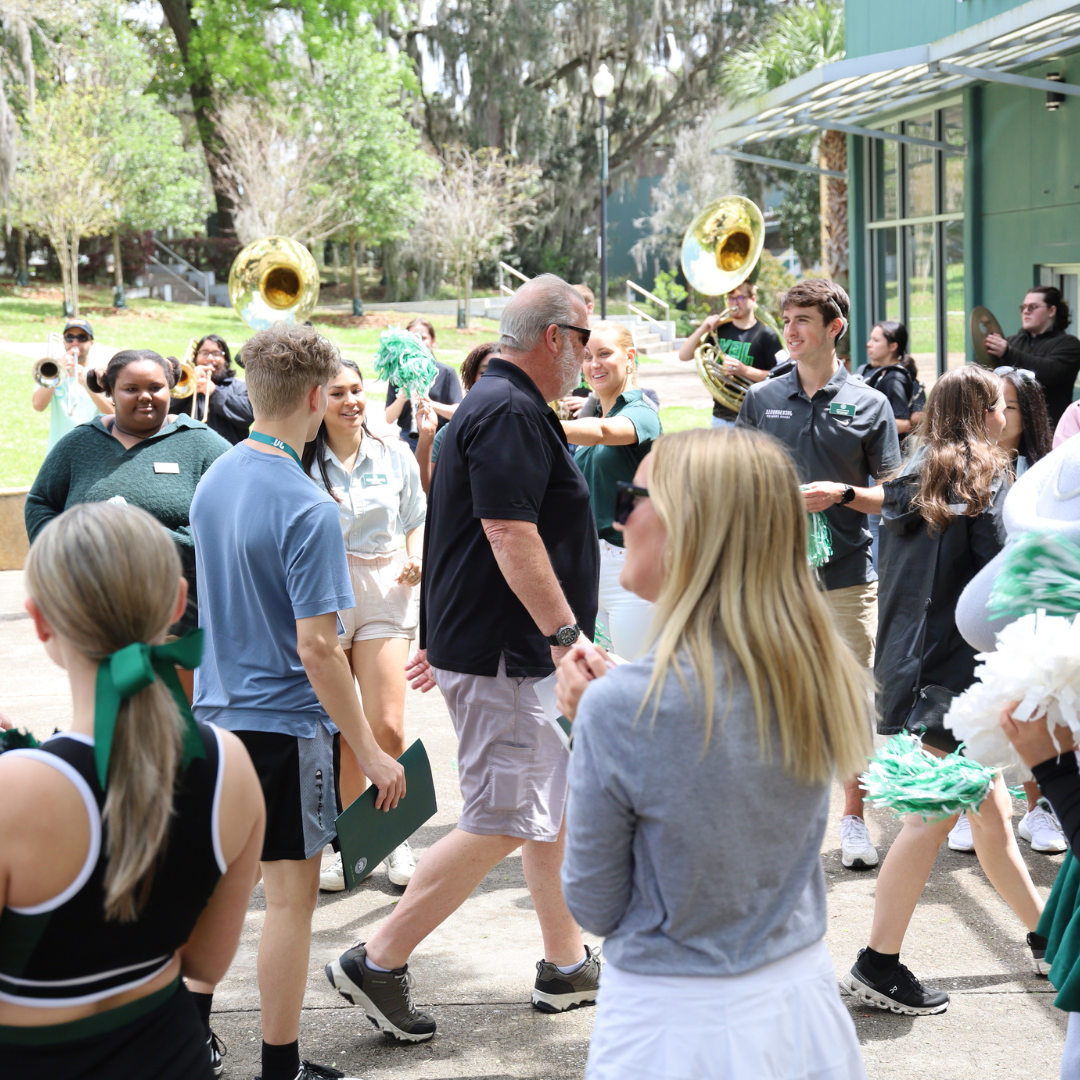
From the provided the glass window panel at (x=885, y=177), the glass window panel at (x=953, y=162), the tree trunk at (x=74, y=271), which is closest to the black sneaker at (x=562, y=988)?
the glass window panel at (x=953, y=162)

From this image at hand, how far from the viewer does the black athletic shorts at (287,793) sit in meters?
2.97

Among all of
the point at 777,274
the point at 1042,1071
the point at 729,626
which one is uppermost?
the point at 777,274

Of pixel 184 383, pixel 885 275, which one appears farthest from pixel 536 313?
pixel 885 275

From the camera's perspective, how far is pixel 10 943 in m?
1.63

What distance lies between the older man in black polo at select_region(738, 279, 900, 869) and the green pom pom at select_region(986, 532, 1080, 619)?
2.61 m

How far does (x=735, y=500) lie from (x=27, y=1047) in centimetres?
127

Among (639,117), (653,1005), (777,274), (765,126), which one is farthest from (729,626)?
(639,117)

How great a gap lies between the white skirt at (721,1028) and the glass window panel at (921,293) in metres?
14.9

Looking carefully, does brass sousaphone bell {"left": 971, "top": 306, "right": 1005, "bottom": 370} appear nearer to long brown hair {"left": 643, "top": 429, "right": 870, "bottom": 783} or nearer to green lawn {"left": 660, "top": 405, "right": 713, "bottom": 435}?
green lawn {"left": 660, "top": 405, "right": 713, "bottom": 435}

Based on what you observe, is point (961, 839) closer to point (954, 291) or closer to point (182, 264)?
point (954, 291)

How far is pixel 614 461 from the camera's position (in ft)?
15.6

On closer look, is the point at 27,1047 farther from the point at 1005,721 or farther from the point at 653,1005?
the point at 1005,721

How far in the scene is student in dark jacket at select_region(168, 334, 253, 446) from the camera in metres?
8.24

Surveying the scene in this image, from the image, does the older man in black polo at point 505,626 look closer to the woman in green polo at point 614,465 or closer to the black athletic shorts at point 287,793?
the black athletic shorts at point 287,793
